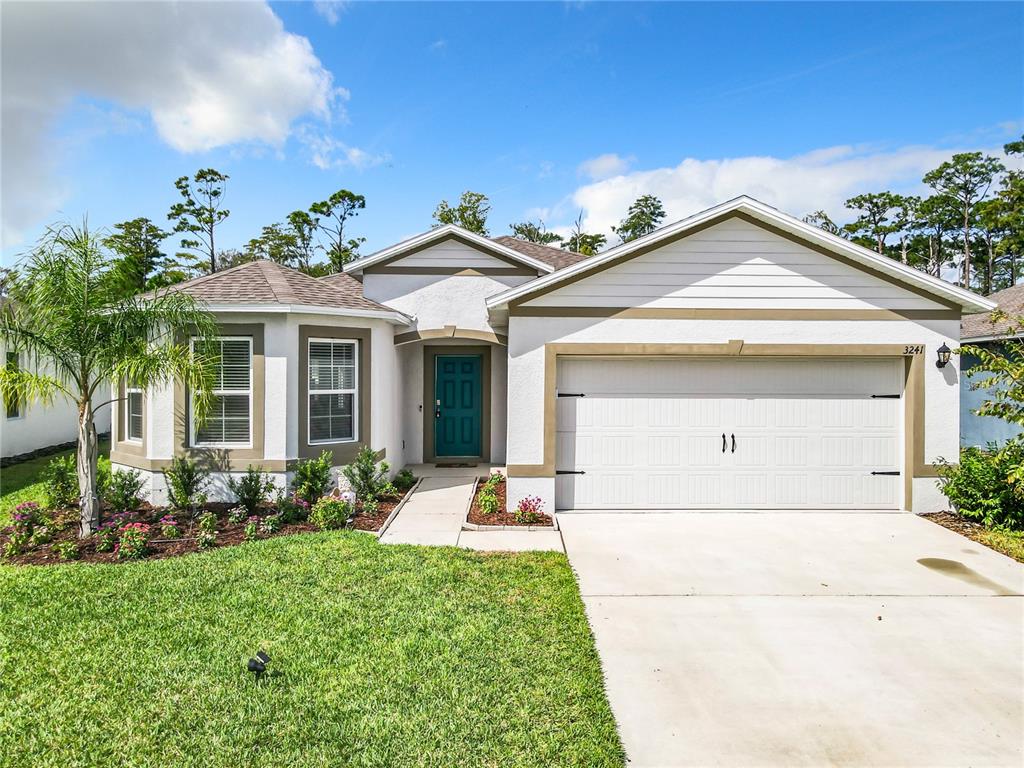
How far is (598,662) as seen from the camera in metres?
3.88

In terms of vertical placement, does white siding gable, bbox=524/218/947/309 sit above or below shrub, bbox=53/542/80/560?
above

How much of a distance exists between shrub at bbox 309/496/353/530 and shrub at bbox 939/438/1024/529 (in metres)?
9.08

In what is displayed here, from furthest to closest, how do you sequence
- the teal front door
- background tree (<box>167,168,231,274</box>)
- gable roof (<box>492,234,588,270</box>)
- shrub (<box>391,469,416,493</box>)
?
background tree (<box>167,168,231,274</box>), gable roof (<box>492,234,588,270</box>), the teal front door, shrub (<box>391,469,416,493</box>)

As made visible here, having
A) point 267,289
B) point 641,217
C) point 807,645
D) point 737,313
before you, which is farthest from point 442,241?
point 641,217

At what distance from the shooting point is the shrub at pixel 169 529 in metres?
6.65

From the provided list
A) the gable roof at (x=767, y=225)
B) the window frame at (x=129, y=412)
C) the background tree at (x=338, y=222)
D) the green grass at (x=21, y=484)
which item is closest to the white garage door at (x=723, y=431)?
the gable roof at (x=767, y=225)

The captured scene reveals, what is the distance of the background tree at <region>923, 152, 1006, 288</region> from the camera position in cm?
3256

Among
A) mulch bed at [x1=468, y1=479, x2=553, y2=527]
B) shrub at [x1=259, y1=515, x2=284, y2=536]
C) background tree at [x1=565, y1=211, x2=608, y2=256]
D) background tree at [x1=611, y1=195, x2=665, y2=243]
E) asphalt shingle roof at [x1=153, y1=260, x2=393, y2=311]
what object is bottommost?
mulch bed at [x1=468, y1=479, x2=553, y2=527]

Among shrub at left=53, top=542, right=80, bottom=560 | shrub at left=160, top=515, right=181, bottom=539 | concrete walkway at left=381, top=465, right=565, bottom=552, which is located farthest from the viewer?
shrub at left=160, top=515, right=181, bottom=539

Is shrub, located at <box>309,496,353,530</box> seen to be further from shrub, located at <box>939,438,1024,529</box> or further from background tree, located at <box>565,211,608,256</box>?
background tree, located at <box>565,211,608,256</box>

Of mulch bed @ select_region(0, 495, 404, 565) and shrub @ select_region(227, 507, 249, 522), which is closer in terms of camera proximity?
mulch bed @ select_region(0, 495, 404, 565)

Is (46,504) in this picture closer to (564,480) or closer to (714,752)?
(564,480)

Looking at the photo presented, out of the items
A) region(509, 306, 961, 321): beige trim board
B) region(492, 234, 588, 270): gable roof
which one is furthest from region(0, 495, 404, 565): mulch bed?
region(492, 234, 588, 270): gable roof

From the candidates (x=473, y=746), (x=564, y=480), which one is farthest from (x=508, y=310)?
(x=473, y=746)
